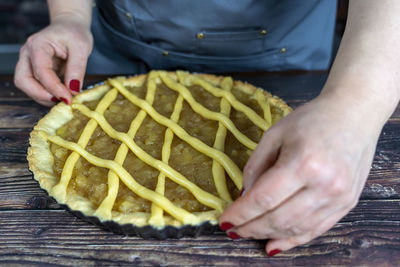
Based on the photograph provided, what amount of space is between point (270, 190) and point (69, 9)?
1.14 metres

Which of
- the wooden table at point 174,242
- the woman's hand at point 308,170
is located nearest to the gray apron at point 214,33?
the wooden table at point 174,242

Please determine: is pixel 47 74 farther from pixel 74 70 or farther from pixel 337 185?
pixel 337 185

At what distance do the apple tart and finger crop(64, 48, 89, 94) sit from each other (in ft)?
0.22

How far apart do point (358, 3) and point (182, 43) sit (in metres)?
0.75

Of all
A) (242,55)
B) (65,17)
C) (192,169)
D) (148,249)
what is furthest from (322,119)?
(65,17)

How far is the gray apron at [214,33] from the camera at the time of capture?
4.66ft

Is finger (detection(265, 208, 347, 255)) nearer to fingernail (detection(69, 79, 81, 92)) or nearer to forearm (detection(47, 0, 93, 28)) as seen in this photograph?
fingernail (detection(69, 79, 81, 92))

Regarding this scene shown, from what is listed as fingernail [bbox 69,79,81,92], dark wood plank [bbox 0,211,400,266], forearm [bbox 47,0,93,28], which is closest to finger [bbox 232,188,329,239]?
dark wood plank [bbox 0,211,400,266]

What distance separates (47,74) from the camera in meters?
1.24

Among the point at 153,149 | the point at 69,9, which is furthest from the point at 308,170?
the point at 69,9

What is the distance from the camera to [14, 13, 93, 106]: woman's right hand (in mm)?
1257

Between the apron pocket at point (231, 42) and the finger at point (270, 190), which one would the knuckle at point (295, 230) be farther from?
the apron pocket at point (231, 42)

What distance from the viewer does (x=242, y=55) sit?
1564 mm

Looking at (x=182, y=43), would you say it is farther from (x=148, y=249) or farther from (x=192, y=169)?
(x=148, y=249)
